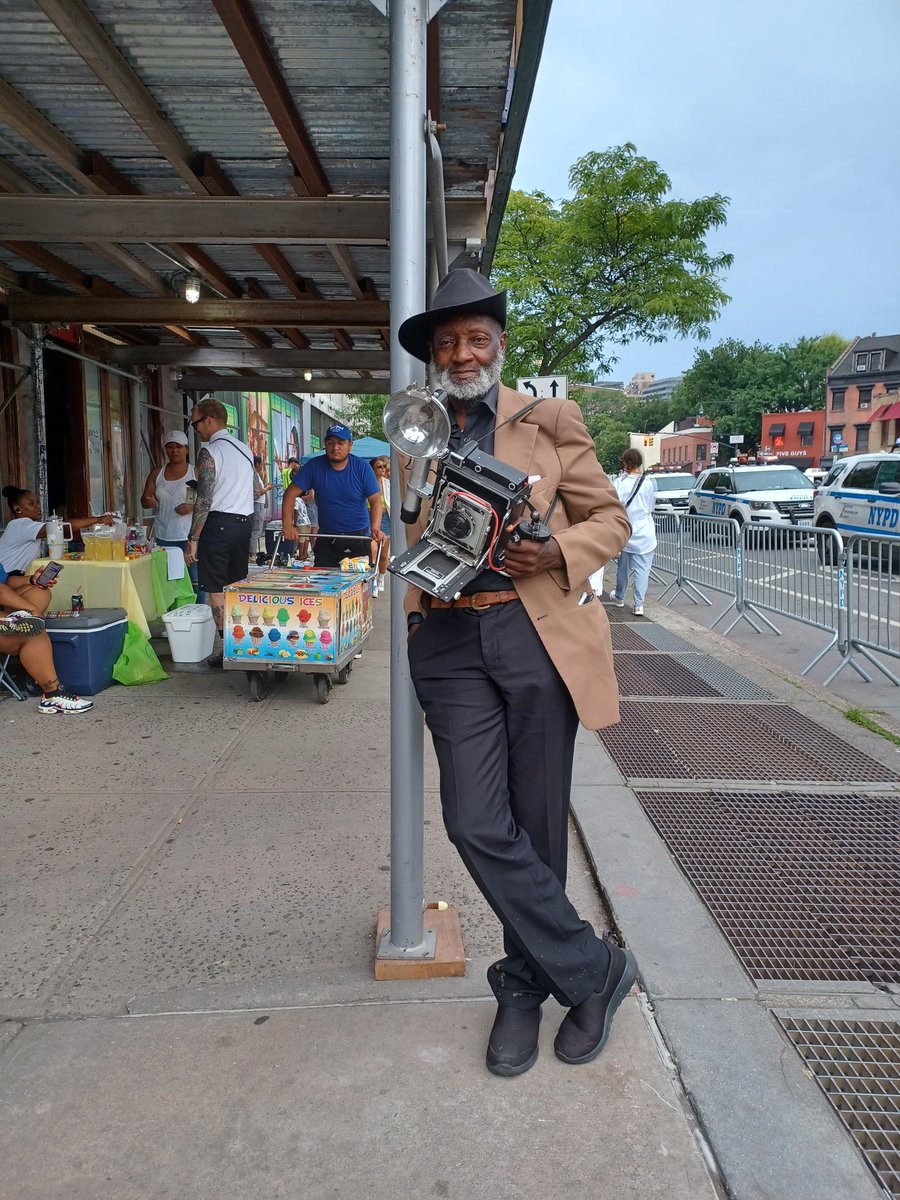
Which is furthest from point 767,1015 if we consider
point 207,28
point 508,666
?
point 207,28

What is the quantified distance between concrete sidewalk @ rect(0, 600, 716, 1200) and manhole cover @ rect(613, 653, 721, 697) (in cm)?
287

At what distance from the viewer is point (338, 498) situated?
296 inches

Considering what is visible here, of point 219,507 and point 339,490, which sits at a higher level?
point 339,490

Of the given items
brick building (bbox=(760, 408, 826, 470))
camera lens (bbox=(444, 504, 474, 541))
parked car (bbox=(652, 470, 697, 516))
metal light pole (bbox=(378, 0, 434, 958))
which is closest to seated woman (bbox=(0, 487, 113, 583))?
metal light pole (bbox=(378, 0, 434, 958))

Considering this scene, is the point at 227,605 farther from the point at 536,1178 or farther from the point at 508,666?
the point at 536,1178

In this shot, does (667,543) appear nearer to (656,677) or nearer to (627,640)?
(627,640)

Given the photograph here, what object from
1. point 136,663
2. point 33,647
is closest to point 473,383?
point 33,647

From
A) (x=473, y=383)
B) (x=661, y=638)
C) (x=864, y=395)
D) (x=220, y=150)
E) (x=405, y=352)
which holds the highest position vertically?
(x=864, y=395)

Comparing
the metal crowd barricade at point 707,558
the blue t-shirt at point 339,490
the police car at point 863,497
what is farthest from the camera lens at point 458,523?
the police car at point 863,497

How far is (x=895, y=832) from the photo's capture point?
404cm

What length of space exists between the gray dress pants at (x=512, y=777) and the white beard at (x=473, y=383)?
0.56 meters

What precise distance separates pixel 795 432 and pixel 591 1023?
237ft

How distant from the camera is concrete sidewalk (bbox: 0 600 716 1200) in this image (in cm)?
208

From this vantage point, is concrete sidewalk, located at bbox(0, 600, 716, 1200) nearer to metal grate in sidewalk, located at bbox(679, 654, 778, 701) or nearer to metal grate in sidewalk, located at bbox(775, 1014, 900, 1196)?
metal grate in sidewalk, located at bbox(775, 1014, 900, 1196)
